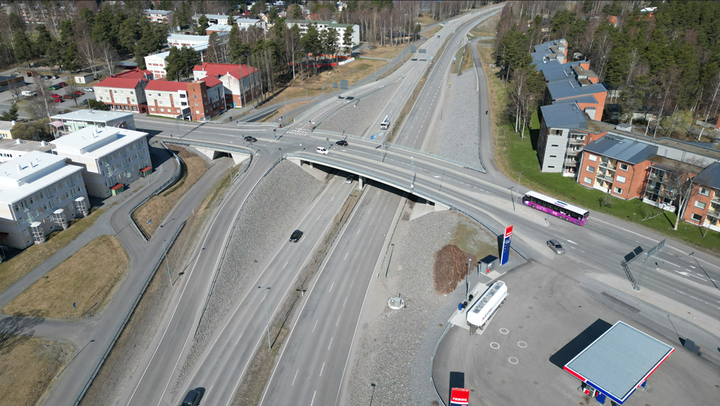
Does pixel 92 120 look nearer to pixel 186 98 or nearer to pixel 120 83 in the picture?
pixel 186 98

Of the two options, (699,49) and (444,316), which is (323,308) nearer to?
(444,316)

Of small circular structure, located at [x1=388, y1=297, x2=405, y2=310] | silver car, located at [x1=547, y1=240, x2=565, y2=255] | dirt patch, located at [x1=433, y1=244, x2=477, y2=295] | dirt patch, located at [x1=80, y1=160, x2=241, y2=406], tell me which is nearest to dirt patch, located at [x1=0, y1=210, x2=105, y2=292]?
dirt patch, located at [x1=80, y1=160, x2=241, y2=406]

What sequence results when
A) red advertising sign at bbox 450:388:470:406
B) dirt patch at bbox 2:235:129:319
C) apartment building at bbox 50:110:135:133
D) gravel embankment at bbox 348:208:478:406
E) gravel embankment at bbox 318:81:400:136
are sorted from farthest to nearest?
gravel embankment at bbox 318:81:400:136 → apartment building at bbox 50:110:135:133 → dirt patch at bbox 2:235:129:319 → gravel embankment at bbox 348:208:478:406 → red advertising sign at bbox 450:388:470:406

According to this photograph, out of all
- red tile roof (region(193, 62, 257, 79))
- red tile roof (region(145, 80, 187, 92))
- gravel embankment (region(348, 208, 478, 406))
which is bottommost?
gravel embankment (region(348, 208, 478, 406))

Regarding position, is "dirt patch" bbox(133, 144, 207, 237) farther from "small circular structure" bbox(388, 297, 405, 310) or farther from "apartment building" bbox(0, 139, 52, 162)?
"small circular structure" bbox(388, 297, 405, 310)

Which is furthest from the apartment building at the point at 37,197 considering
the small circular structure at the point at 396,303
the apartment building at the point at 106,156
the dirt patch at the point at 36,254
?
the small circular structure at the point at 396,303

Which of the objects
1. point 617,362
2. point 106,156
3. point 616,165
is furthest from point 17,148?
point 616,165

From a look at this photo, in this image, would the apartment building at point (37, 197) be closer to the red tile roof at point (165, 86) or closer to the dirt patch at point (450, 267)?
the red tile roof at point (165, 86)
